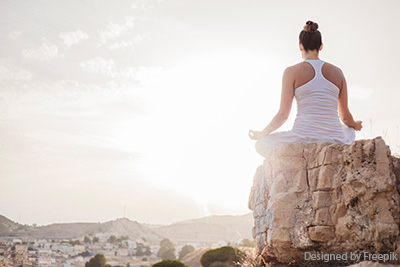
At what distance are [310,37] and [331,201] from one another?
2.42 meters

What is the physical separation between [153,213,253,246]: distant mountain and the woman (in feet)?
267

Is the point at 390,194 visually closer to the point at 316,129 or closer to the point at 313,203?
the point at 313,203

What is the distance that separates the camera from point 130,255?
6084 cm

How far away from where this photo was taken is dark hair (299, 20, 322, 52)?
5430 mm

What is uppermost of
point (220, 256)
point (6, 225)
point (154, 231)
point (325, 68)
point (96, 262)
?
point (325, 68)

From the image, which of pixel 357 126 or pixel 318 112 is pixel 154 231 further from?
pixel 318 112

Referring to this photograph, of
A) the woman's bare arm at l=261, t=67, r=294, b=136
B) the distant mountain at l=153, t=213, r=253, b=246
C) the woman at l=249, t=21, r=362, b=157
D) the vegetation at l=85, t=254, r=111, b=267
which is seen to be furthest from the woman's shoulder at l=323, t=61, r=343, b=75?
the distant mountain at l=153, t=213, r=253, b=246

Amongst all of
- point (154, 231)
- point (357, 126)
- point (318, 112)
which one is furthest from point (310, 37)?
point (154, 231)

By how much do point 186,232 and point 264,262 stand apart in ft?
295

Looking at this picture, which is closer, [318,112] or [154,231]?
[318,112]

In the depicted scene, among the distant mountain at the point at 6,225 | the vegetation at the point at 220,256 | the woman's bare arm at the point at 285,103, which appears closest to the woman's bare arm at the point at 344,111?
the woman's bare arm at the point at 285,103

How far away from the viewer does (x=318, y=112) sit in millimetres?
5219

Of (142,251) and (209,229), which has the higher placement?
(209,229)

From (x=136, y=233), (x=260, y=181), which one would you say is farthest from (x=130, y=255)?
(x=260, y=181)
